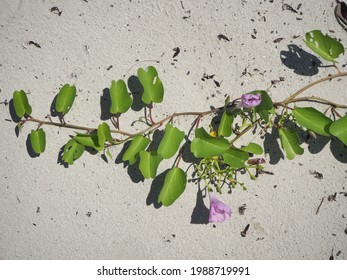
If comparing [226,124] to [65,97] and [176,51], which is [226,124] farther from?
[65,97]

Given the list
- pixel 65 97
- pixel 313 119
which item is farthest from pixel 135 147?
pixel 313 119

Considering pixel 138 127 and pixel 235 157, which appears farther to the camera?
pixel 138 127

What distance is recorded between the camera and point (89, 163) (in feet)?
4.26

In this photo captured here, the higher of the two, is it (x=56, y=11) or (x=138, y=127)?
(x=56, y=11)

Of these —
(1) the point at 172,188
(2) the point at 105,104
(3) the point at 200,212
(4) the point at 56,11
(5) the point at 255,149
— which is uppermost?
(4) the point at 56,11

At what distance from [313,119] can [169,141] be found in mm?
454

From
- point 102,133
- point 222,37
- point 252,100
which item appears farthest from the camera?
point 222,37

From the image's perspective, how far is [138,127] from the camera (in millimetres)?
1270

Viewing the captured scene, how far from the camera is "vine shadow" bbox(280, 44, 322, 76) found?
1217 mm

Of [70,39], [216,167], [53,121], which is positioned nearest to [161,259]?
[216,167]

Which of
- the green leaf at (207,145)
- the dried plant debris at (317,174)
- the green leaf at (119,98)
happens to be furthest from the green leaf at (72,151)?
the dried plant debris at (317,174)

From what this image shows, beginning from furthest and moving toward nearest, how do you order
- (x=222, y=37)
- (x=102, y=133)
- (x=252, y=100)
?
(x=222, y=37) < (x=102, y=133) < (x=252, y=100)

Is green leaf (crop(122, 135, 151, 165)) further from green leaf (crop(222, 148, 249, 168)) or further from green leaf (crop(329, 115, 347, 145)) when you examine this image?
green leaf (crop(329, 115, 347, 145))

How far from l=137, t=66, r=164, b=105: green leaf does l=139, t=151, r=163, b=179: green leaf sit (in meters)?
0.18
